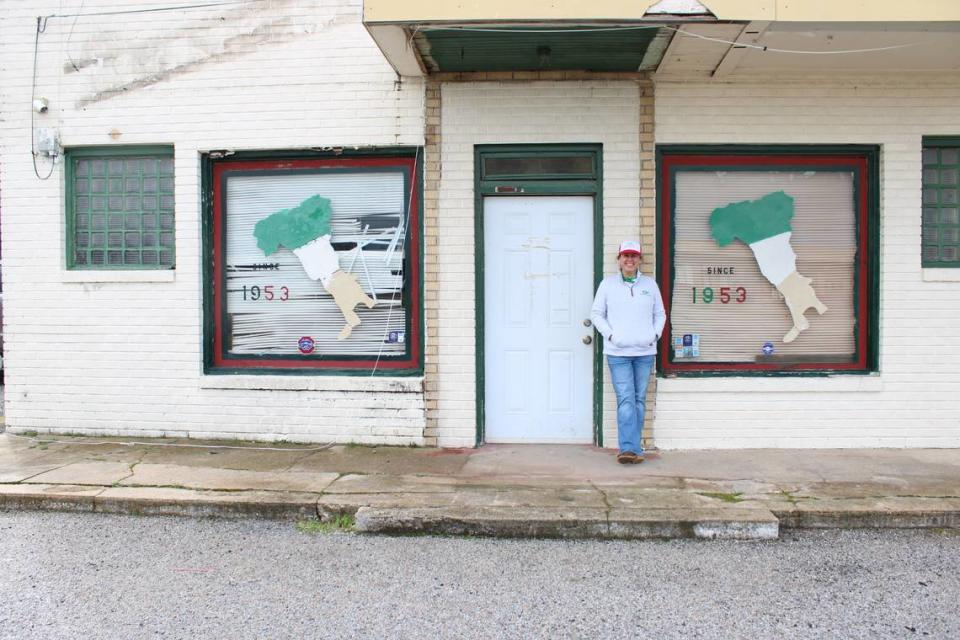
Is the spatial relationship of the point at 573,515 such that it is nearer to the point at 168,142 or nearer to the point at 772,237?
the point at 772,237

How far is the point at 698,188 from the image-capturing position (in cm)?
707

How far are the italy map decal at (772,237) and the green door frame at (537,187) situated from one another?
1.19 metres

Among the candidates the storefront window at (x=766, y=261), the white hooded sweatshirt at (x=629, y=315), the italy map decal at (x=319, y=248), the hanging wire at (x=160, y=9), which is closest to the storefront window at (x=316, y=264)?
the italy map decal at (x=319, y=248)

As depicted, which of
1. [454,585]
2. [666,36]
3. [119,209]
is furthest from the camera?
[119,209]

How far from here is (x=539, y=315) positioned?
708cm

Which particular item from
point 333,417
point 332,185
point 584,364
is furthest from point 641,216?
point 333,417

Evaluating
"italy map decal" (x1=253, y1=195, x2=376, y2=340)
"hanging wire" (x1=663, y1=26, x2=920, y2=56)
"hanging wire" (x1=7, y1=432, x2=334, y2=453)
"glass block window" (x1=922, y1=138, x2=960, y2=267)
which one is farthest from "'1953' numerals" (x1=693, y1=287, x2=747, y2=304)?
"hanging wire" (x1=7, y1=432, x2=334, y2=453)

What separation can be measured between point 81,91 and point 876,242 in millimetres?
7849

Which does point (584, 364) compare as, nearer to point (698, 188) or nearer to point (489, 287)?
point (489, 287)

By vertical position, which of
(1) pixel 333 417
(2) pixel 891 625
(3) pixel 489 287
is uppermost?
(3) pixel 489 287

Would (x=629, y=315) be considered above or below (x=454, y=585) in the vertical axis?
above

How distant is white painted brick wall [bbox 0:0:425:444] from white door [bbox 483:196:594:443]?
914mm

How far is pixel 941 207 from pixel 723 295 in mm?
2200

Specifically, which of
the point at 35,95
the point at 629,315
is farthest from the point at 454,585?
the point at 35,95
